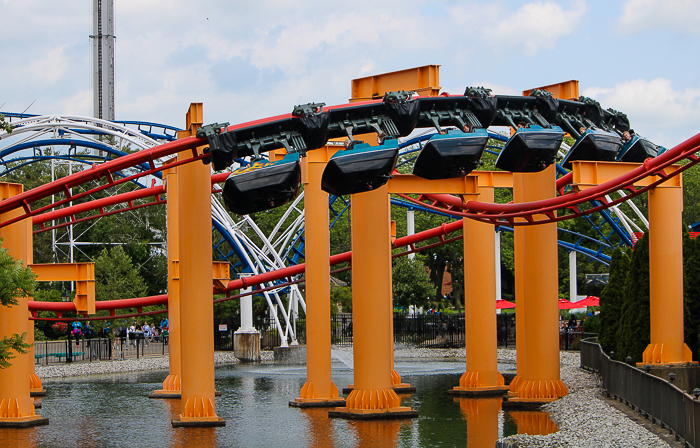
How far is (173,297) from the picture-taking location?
19703 mm

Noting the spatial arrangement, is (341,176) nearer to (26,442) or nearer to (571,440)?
(571,440)

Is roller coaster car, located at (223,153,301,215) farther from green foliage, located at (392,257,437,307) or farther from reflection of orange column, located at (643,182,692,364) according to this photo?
green foliage, located at (392,257,437,307)

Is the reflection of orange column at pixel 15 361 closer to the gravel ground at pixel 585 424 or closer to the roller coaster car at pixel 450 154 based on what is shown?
the roller coaster car at pixel 450 154

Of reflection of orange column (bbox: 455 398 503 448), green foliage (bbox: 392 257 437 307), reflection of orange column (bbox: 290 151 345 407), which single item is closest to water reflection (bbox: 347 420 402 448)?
reflection of orange column (bbox: 455 398 503 448)

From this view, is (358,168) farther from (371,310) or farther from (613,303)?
(613,303)

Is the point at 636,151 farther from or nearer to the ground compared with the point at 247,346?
farther from the ground

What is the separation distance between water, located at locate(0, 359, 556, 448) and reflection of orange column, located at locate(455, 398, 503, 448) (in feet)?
0.05

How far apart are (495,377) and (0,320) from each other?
10071 millimetres

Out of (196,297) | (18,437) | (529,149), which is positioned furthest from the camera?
(196,297)

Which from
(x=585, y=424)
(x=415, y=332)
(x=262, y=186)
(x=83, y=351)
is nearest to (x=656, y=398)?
(x=585, y=424)

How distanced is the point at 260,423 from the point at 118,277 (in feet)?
101

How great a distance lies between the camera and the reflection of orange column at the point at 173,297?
19638mm

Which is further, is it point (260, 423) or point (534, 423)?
point (260, 423)

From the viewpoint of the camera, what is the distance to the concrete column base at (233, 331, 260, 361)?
32.6m
